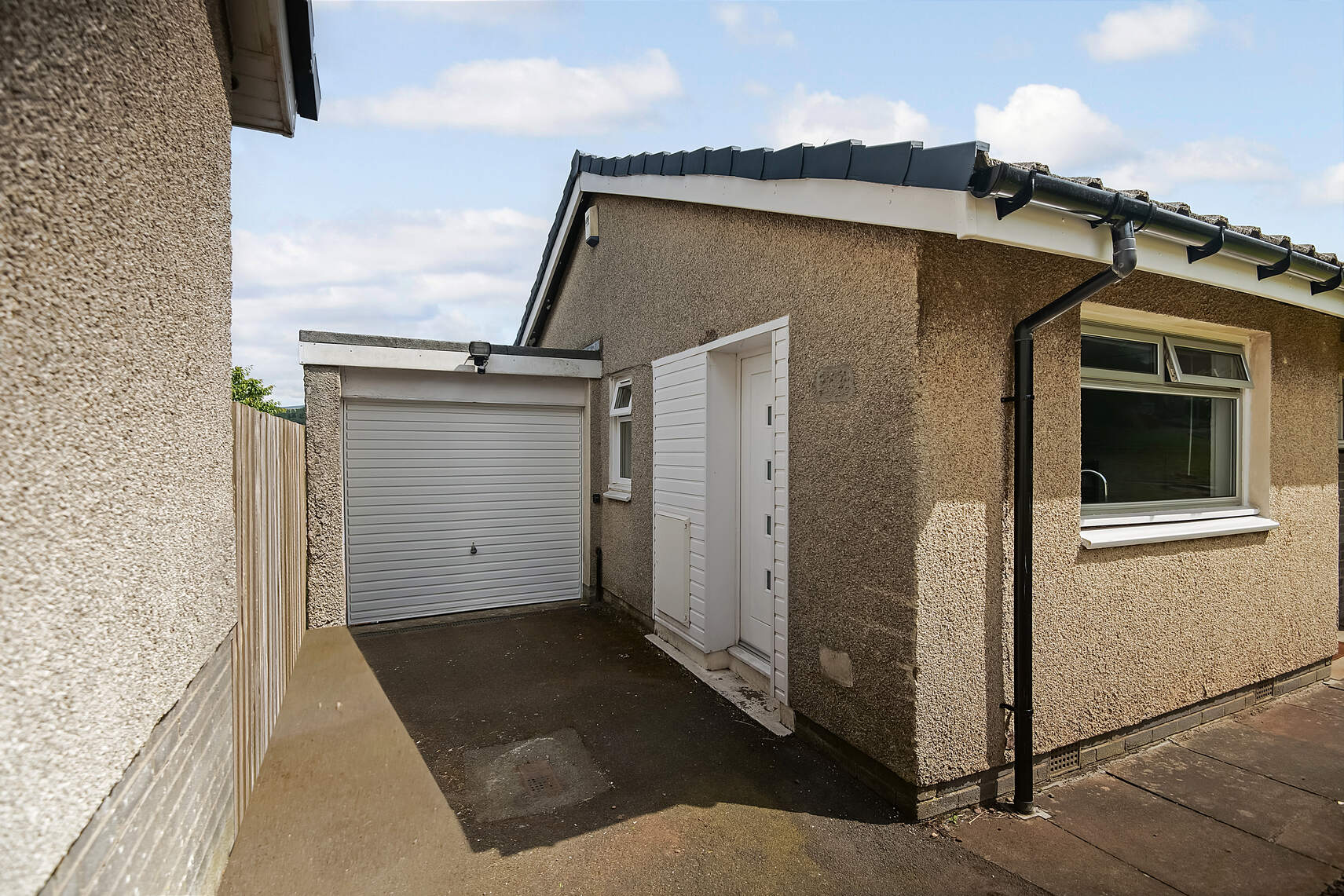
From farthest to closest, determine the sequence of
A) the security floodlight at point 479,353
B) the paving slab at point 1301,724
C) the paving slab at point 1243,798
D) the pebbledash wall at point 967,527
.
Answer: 1. the security floodlight at point 479,353
2. the paving slab at point 1301,724
3. the pebbledash wall at point 967,527
4. the paving slab at point 1243,798

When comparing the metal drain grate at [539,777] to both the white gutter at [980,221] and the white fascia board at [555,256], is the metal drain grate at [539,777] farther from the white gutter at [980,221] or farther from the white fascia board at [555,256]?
the white fascia board at [555,256]

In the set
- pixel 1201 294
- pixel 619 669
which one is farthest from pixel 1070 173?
pixel 619 669

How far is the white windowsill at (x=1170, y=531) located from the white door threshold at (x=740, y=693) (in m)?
2.47

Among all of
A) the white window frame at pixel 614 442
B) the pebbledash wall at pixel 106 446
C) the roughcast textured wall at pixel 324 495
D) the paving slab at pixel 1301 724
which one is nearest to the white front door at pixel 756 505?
the white window frame at pixel 614 442

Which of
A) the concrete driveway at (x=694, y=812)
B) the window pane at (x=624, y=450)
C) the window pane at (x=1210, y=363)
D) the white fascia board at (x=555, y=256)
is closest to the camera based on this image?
the concrete driveway at (x=694, y=812)

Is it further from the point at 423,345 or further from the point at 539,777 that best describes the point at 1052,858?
the point at 423,345

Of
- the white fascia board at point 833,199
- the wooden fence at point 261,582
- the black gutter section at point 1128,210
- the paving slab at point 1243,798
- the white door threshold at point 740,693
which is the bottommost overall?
the paving slab at point 1243,798

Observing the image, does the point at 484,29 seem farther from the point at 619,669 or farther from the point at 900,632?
the point at 619,669

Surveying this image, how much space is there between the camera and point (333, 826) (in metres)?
3.54

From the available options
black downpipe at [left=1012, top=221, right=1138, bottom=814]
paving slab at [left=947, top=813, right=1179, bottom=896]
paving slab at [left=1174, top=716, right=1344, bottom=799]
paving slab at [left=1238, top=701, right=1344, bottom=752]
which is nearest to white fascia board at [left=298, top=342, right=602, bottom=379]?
black downpipe at [left=1012, top=221, right=1138, bottom=814]

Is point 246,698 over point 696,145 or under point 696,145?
under

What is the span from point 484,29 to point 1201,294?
5.64 meters

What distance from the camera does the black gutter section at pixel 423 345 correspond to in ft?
23.8

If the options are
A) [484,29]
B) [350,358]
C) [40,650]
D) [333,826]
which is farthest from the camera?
[350,358]
